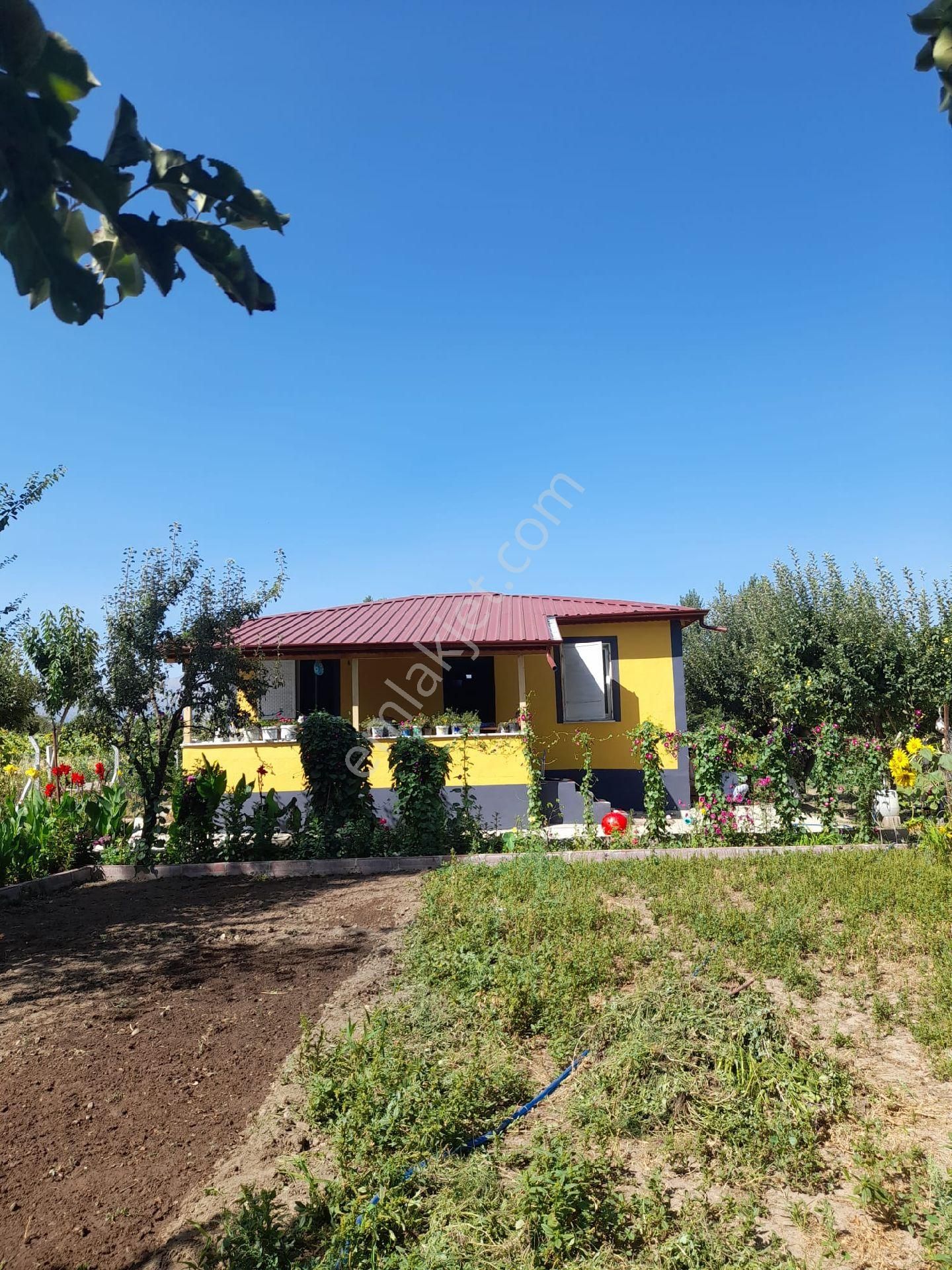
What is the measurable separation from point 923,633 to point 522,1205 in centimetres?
1179

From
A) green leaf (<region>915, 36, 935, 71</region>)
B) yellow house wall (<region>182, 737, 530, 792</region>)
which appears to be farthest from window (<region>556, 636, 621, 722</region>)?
green leaf (<region>915, 36, 935, 71</region>)

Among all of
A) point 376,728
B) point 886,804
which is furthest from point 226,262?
point 376,728

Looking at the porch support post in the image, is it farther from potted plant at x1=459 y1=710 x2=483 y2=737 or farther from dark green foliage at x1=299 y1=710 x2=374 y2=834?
dark green foliage at x1=299 y1=710 x2=374 y2=834

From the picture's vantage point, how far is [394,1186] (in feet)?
8.58

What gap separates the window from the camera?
580 inches

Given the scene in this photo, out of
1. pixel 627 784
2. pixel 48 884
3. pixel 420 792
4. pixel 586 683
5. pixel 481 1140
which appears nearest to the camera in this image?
pixel 481 1140

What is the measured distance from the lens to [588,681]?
14891mm

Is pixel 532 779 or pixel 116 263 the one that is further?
pixel 532 779

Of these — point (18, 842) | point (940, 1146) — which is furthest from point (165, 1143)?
point (18, 842)

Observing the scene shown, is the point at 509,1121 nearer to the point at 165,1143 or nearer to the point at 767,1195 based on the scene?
the point at 767,1195

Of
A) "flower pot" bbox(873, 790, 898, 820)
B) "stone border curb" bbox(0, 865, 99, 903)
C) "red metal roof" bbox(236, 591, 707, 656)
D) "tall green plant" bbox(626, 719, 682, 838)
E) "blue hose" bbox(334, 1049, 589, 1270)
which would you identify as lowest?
"stone border curb" bbox(0, 865, 99, 903)

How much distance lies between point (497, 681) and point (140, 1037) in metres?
11.4

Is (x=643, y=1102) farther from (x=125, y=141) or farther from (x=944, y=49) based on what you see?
(x=125, y=141)

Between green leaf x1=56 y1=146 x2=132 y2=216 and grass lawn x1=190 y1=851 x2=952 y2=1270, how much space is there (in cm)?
274
